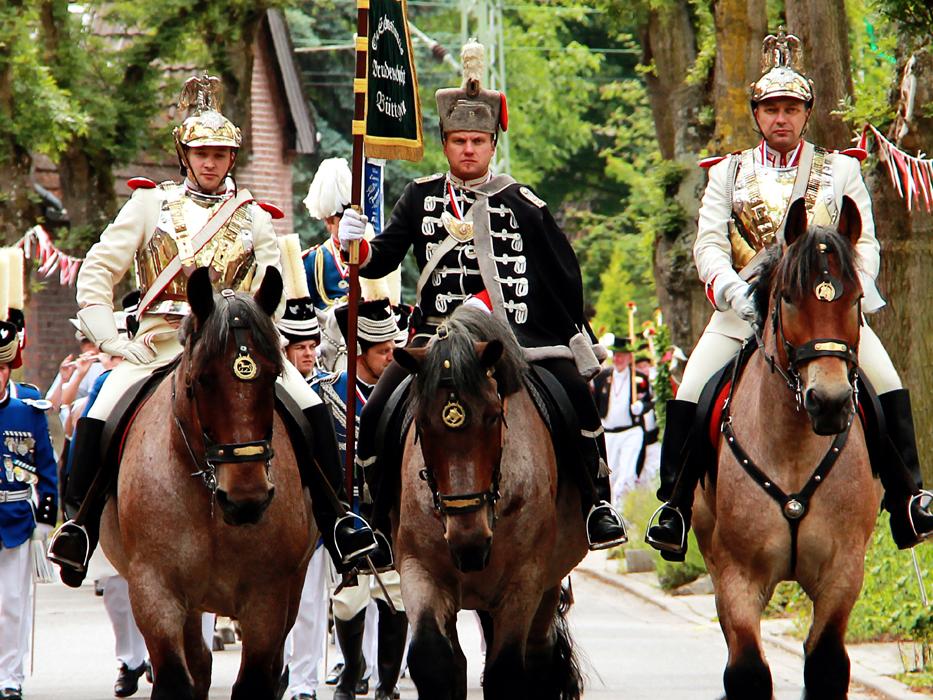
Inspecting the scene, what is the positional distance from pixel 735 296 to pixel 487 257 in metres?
1.39

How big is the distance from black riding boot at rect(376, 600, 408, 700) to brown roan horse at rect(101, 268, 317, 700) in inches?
101

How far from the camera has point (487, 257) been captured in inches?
403

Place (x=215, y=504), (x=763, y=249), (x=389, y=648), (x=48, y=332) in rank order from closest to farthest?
(x=215, y=504), (x=763, y=249), (x=389, y=648), (x=48, y=332)

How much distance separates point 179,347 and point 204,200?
0.82 metres

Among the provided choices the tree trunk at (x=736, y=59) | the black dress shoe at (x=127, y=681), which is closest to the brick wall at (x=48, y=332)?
the tree trunk at (x=736, y=59)

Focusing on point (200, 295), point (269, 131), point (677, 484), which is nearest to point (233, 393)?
point (200, 295)

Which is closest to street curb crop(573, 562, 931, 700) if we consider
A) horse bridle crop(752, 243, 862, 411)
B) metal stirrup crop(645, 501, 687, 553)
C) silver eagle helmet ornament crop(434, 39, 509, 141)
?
metal stirrup crop(645, 501, 687, 553)

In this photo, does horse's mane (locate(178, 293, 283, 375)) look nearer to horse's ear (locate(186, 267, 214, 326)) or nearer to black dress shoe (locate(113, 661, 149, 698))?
horse's ear (locate(186, 267, 214, 326))

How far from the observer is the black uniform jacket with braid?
33.8 ft

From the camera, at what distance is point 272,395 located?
29.4 feet

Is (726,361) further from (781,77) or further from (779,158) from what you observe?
(781,77)

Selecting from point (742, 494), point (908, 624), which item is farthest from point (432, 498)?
point (908, 624)

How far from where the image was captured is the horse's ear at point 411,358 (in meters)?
8.93

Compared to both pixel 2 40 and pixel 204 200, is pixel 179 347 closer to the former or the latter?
pixel 204 200
